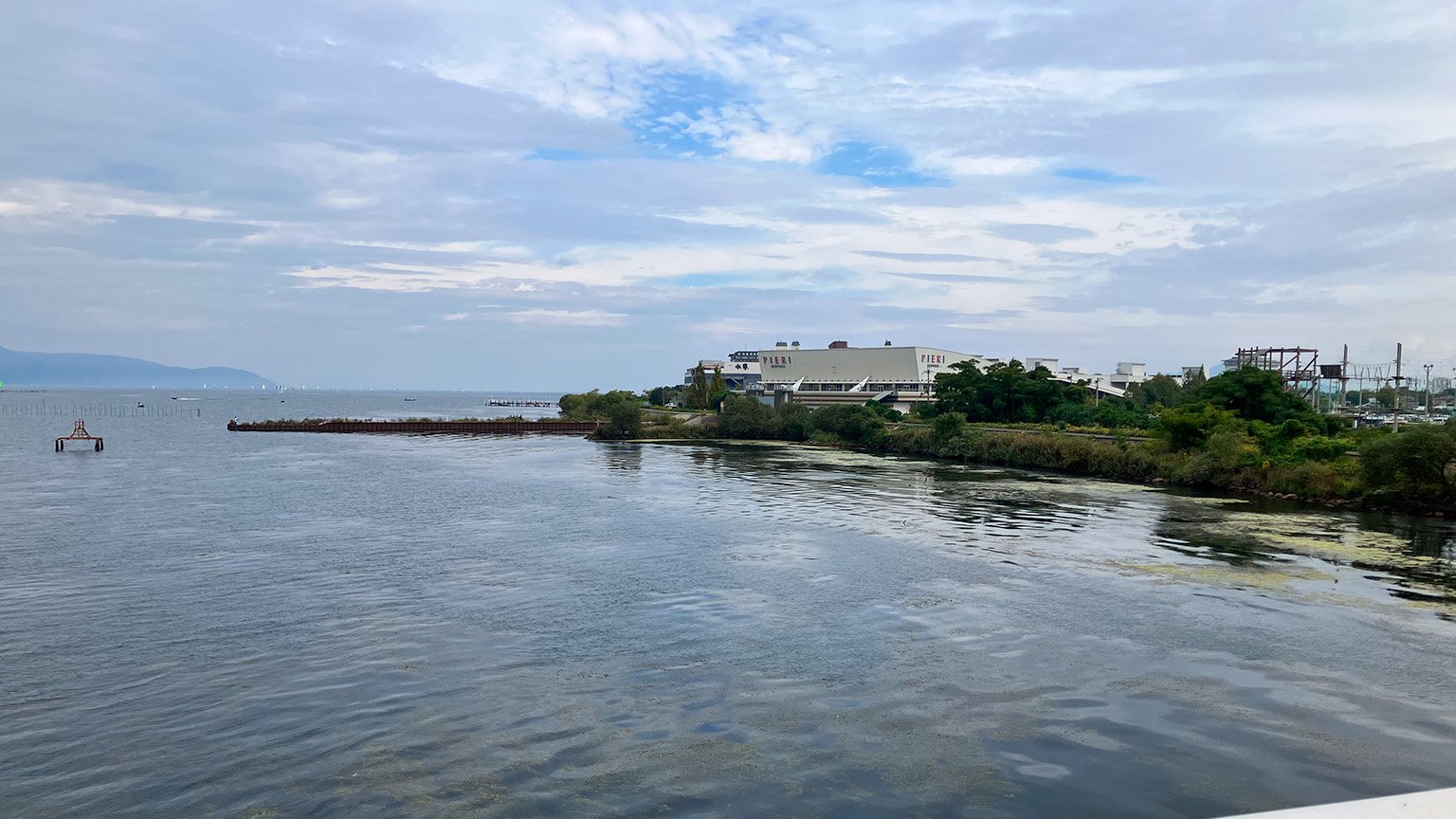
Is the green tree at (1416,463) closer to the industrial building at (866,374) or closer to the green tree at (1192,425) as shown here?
the green tree at (1192,425)

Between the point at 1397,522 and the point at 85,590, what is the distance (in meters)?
49.0

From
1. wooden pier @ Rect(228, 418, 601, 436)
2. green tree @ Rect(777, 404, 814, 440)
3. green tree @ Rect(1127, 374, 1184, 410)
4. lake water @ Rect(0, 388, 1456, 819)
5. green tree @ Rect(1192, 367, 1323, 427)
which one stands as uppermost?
green tree @ Rect(1127, 374, 1184, 410)

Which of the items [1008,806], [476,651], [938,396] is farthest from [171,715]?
[938,396]

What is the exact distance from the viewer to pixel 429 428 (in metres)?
120

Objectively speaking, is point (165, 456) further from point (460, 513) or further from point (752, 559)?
point (752, 559)

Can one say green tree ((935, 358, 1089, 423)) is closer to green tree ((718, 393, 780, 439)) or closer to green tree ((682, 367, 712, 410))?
green tree ((718, 393, 780, 439))

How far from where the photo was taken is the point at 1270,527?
3859cm

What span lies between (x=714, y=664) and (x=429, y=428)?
10775cm

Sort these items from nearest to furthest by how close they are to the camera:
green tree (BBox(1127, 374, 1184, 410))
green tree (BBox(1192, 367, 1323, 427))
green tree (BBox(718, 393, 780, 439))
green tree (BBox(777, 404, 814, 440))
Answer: green tree (BBox(1192, 367, 1323, 427)) → green tree (BBox(777, 404, 814, 440)) → green tree (BBox(718, 393, 780, 439)) → green tree (BBox(1127, 374, 1184, 410))

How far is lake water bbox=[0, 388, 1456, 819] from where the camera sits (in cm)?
1332

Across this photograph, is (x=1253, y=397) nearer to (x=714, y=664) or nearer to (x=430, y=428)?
(x=714, y=664)

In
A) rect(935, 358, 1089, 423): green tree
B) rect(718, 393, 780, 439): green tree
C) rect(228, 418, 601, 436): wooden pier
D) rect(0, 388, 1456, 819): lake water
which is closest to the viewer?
rect(0, 388, 1456, 819): lake water

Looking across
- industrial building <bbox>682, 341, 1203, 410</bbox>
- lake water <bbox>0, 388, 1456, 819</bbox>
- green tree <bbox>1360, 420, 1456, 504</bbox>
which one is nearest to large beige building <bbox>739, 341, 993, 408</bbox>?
industrial building <bbox>682, 341, 1203, 410</bbox>

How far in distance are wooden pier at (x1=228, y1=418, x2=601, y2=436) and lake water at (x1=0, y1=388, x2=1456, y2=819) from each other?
257 feet
